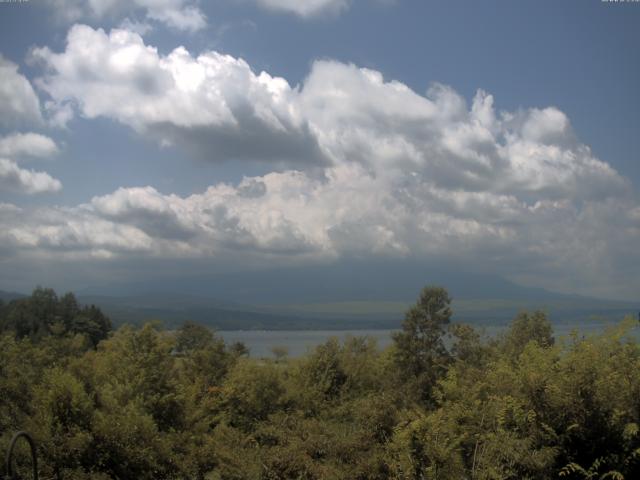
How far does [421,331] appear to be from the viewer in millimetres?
41281

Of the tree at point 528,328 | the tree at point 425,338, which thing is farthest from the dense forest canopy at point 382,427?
the tree at point 528,328

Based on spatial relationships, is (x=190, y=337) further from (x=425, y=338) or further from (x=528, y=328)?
(x=528, y=328)

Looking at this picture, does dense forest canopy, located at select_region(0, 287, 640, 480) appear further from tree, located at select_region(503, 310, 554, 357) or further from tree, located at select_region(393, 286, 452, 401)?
tree, located at select_region(503, 310, 554, 357)

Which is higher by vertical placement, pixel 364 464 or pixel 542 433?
pixel 542 433

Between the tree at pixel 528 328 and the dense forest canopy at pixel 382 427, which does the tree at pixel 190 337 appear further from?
the dense forest canopy at pixel 382 427

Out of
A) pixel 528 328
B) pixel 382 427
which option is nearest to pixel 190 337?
pixel 528 328

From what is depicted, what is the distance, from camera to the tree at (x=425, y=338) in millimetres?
39125

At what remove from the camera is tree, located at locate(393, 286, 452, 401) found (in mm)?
39125

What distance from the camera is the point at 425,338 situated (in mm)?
40844

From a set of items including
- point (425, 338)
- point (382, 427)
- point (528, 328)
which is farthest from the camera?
point (528, 328)

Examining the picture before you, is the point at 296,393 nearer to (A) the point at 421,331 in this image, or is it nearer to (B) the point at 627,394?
(A) the point at 421,331

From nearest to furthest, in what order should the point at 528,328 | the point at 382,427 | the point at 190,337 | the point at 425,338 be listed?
the point at 382,427 → the point at 425,338 → the point at 528,328 → the point at 190,337

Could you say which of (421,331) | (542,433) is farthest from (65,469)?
(421,331)

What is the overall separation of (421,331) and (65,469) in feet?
98.7
